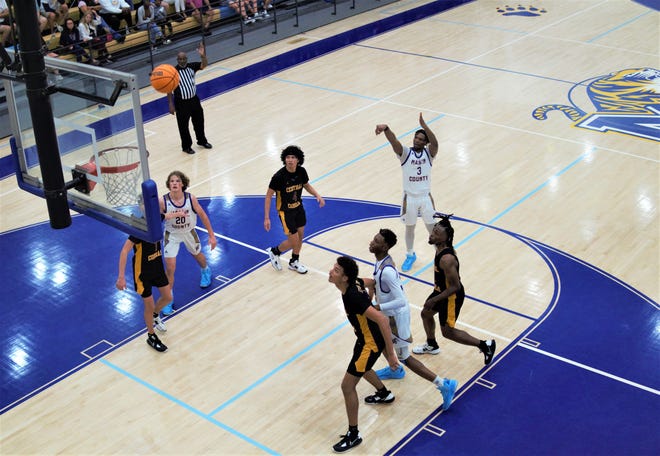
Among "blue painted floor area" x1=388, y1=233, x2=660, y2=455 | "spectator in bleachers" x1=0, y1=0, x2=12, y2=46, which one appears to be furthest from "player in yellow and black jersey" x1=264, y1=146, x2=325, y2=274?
"spectator in bleachers" x1=0, y1=0, x2=12, y2=46

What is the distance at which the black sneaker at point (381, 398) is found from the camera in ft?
25.2

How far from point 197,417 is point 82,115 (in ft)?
9.59

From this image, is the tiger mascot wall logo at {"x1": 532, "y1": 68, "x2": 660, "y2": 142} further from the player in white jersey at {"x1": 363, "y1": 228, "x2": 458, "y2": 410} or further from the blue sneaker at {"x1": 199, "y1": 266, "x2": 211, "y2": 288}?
the player in white jersey at {"x1": 363, "y1": 228, "x2": 458, "y2": 410}

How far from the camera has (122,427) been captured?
7.60 metres

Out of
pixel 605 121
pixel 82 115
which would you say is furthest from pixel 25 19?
pixel 605 121

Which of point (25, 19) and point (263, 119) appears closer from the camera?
point (25, 19)

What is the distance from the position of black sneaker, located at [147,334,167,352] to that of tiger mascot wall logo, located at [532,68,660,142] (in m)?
8.45

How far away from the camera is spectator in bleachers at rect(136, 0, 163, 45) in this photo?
59.0 feet

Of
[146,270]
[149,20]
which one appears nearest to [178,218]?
[146,270]

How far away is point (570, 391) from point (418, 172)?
297 centimetres

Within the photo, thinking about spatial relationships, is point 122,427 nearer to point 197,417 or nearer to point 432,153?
point 197,417

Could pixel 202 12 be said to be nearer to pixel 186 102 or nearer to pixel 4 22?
pixel 4 22

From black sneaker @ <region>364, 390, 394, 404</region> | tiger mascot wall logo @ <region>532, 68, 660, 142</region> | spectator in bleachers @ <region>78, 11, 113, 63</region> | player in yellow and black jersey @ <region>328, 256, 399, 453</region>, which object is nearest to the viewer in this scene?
player in yellow and black jersey @ <region>328, 256, 399, 453</region>

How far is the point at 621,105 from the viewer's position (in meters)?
15.1
